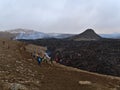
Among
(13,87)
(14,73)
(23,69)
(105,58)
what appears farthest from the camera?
(105,58)

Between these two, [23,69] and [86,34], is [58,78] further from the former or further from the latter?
[86,34]

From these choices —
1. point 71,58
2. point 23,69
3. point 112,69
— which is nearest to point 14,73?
point 23,69

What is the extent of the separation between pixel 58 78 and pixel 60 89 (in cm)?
250

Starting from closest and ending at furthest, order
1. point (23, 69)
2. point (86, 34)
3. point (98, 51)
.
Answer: point (23, 69), point (98, 51), point (86, 34)

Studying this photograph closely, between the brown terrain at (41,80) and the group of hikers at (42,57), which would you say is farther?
the group of hikers at (42,57)

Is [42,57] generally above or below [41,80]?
above

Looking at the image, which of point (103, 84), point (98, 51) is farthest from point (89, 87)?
point (98, 51)

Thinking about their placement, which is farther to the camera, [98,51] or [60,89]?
[98,51]

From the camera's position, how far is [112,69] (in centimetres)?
3275

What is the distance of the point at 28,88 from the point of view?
612 inches

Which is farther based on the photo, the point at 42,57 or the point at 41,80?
the point at 42,57

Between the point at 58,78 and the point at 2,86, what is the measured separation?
4.78 m

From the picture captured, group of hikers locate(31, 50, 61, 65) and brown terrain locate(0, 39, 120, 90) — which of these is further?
group of hikers locate(31, 50, 61, 65)

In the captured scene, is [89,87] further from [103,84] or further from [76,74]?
[76,74]
